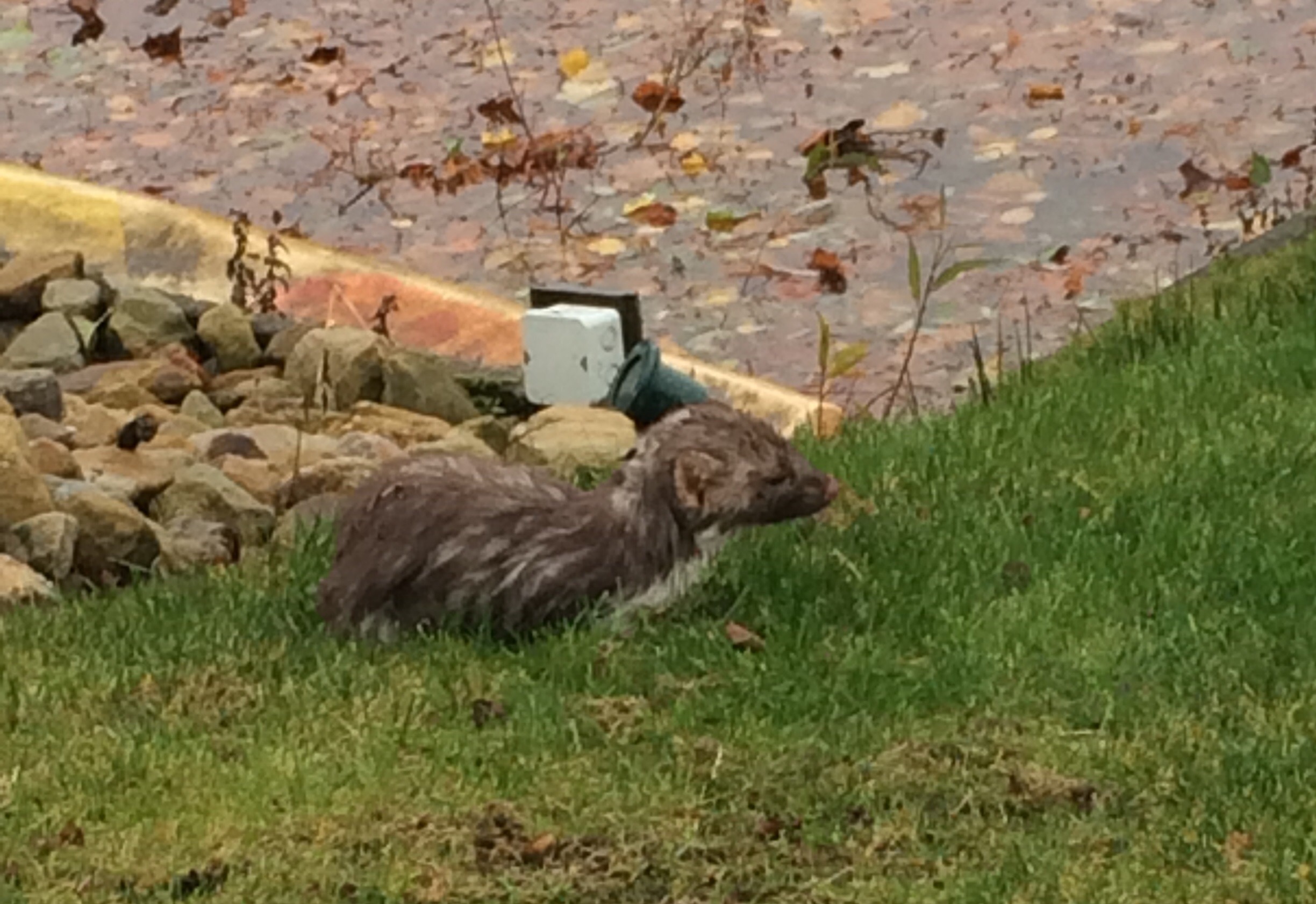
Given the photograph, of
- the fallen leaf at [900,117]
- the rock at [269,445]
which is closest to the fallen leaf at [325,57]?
the fallen leaf at [900,117]

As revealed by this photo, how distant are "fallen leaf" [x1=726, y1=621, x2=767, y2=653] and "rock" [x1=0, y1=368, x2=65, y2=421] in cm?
345

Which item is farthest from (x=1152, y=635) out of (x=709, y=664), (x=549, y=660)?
(x=549, y=660)

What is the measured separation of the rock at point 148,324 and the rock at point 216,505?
1.98 meters

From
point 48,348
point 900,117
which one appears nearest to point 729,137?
point 900,117

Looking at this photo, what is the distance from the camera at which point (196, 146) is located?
12297 millimetres

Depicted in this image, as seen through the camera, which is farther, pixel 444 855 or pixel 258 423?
pixel 258 423

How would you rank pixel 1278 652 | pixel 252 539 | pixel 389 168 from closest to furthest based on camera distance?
→ 1. pixel 1278 652
2. pixel 252 539
3. pixel 389 168

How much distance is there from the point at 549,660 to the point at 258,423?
3.34 metres

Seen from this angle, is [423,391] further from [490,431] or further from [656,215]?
[656,215]

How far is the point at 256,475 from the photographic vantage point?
7707 mm

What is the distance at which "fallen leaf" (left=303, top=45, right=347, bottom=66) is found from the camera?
13.5 m

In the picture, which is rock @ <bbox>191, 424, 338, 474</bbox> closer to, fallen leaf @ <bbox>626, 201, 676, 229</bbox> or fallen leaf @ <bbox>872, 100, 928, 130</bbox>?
fallen leaf @ <bbox>626, 201, 676, 229</bbox>

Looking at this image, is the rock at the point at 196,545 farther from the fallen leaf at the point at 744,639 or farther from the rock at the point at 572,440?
the fallen leaf at the point at 744,639

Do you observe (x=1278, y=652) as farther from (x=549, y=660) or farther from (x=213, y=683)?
(x=213, y=683)
